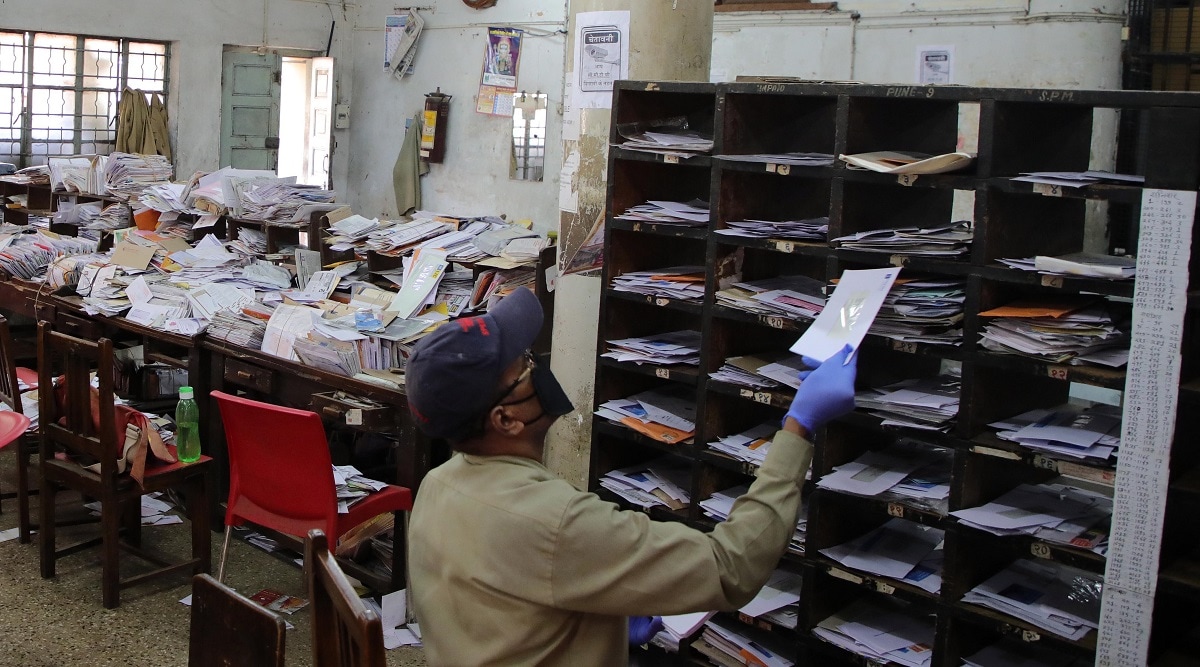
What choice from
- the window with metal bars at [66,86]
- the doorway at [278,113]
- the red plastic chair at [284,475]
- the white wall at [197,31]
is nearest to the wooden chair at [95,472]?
the red plastic chair at [284,475]

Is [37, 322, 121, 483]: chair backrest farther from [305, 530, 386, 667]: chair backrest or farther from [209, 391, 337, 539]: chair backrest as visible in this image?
[305, 530, 386, 667]: chair backrest

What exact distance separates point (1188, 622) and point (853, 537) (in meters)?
0.85

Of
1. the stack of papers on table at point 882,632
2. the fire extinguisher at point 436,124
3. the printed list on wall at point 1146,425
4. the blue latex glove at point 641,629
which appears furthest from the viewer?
the fire extinguisher at point 436,124

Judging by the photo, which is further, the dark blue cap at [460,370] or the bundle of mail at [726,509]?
the bundle of mail at [726,509]

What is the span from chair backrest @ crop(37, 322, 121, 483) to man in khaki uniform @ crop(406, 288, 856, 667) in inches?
96.2

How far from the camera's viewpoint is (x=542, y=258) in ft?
15.6

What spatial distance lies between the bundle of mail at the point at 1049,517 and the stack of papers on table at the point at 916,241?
64 cm

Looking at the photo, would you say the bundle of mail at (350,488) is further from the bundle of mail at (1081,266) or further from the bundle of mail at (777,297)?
the bundle of mail at (1081,266)

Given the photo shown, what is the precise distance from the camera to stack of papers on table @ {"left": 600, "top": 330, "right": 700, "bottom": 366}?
3340mm

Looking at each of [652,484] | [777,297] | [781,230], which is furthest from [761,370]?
[652,484]

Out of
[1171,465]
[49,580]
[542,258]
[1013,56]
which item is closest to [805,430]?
[1171,465]

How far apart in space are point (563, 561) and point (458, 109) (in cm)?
907

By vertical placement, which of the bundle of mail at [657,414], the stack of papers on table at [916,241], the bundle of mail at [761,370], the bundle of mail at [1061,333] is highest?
the stack of papers on table at [916,241]

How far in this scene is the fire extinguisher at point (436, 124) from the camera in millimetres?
10469
